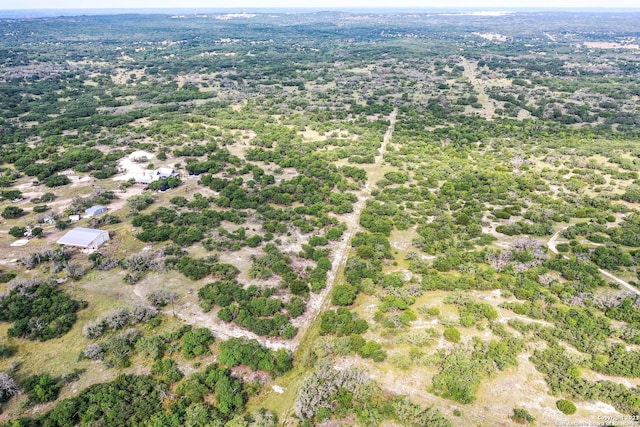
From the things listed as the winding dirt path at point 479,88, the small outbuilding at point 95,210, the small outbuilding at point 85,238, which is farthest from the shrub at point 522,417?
the winding dirt path at point 479,88

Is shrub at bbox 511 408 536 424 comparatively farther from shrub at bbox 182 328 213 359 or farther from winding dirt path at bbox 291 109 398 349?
shrub at bbox 182 328 213 359

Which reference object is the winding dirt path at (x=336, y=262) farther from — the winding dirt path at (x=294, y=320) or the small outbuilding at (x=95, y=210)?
the small outbuilding at (x=95, y=210)

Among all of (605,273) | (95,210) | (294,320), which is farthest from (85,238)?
(605,273)

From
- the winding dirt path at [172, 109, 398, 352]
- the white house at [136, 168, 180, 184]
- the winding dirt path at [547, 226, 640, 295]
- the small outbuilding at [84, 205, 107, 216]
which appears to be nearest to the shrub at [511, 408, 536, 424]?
the winding dirt path at [172, 109, 398, 352]

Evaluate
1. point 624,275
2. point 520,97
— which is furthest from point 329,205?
point 520,97

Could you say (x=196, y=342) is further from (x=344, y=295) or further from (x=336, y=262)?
(x=336, y=262)

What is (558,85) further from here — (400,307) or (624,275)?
(400,307)
